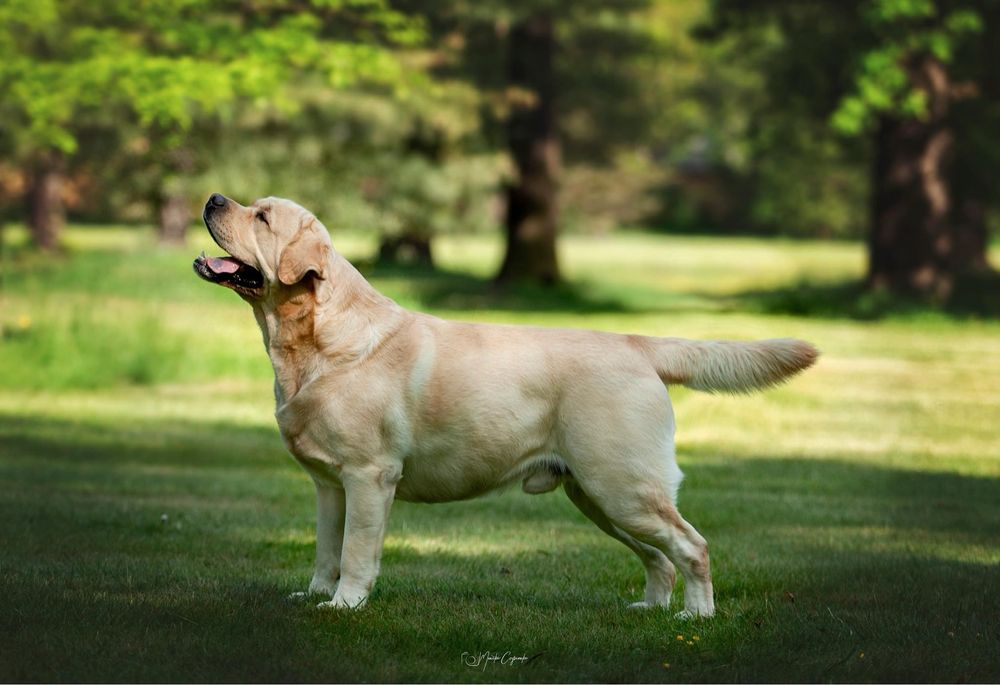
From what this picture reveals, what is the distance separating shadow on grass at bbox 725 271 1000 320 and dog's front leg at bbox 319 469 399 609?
21980 millimetres

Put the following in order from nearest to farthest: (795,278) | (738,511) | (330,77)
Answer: (738,511) → (330,77) → (795,278)

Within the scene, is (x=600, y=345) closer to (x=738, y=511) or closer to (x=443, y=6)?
(x=738, y=511)

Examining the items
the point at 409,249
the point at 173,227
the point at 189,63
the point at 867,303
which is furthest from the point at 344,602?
the point at 173,227

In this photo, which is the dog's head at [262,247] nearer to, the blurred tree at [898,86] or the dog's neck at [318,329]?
the dog's neck at [318,329]

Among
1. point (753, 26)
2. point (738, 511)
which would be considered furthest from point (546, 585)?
point (753, 26)

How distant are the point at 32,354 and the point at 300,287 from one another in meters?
11.2

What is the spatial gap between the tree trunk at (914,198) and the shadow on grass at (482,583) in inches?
708

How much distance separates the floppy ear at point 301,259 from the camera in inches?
246

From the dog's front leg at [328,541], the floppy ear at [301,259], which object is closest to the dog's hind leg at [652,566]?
the dog's front leg at [328,541]

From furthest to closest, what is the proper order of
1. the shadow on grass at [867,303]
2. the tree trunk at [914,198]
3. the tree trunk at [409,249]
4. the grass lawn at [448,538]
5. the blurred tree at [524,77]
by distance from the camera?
1. the tree trunk at [409,249]
2. the blurred tree at [524,77]
3. the tree trunk at [914,198]
4. the shadow on grass at [867,303]
5. the grass lawn at [448,538]

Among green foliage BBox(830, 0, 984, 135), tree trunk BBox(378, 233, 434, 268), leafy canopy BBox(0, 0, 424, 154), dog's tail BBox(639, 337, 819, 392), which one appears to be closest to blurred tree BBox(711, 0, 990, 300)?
green foliage BBox(830, 0, 984, 135)

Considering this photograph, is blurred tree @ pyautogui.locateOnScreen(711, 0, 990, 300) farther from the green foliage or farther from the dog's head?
the dog's head

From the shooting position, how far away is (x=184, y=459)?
38.4 ft

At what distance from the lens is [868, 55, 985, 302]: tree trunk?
1107 inches
